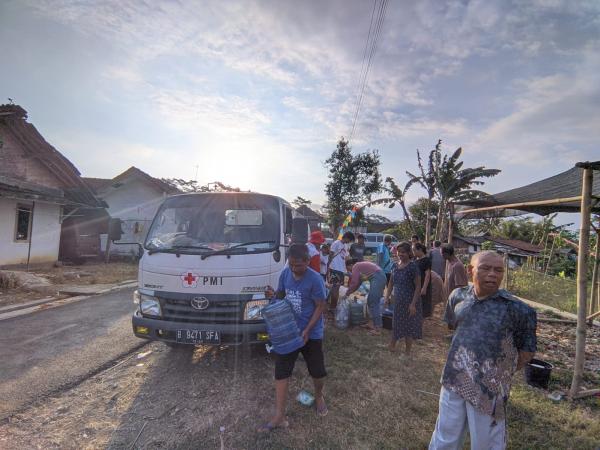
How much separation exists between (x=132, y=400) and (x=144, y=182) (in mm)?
16923

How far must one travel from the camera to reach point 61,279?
10.2 m

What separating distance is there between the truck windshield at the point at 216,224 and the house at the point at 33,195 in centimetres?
886

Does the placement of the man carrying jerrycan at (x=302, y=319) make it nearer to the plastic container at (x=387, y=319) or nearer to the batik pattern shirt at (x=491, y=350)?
the batik pattern shirt at (x=491, y=350)

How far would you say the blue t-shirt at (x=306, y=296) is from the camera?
2957mm

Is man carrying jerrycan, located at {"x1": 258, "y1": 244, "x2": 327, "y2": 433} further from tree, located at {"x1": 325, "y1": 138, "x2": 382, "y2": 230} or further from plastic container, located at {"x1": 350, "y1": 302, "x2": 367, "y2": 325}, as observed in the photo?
tree, located at {"x1": 325, "y1": 138, "x2": 382, "y2": 230}

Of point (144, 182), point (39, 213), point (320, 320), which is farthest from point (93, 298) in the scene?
point (144, 182)

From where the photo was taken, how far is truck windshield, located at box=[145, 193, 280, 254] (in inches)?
157

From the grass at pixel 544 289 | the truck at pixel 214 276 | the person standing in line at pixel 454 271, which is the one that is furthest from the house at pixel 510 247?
the truck at pixel 214 276

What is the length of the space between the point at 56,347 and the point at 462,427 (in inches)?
210

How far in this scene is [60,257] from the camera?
46.6ft

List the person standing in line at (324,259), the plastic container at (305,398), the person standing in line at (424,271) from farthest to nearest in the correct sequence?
the person standing in line at (324,259)
the person standing in line at (424,271)
the plastic container at (305,398)

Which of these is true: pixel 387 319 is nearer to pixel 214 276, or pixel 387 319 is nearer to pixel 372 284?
pixel 372 284

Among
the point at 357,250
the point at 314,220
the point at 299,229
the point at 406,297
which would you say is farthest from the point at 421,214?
the point at 299,229

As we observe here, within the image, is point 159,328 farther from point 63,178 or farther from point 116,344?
point 63,178
